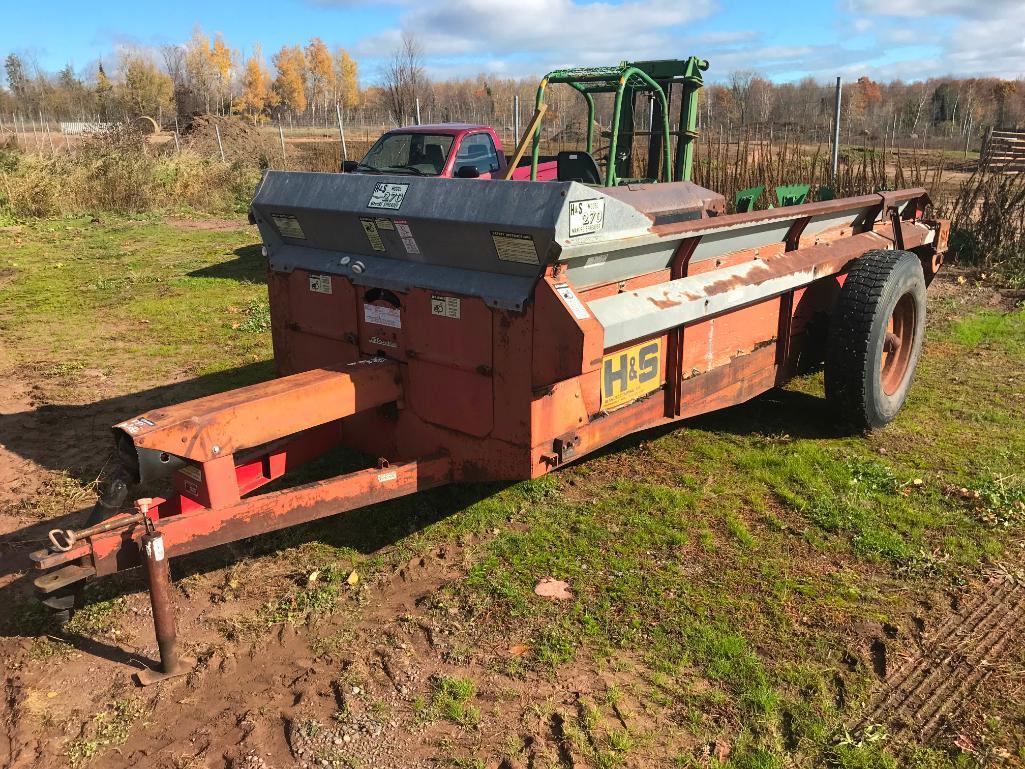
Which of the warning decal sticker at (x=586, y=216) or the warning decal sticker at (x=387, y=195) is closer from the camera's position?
the warning decal sticker at (x=586, y=216)

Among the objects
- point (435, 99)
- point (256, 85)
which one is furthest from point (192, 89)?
point (256, 85)

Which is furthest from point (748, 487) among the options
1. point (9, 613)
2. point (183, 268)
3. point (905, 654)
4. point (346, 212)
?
point (183, 268)

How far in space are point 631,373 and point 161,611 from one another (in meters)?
2.04

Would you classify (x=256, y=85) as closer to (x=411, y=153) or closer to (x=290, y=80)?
(x=290, y=80)

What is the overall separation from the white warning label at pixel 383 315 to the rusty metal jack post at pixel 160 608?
1.21m

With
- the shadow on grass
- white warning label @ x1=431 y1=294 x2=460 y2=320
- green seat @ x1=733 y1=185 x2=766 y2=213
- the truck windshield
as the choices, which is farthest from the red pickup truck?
white warning label @ x1=431 y1=294 x2=460 y2=320

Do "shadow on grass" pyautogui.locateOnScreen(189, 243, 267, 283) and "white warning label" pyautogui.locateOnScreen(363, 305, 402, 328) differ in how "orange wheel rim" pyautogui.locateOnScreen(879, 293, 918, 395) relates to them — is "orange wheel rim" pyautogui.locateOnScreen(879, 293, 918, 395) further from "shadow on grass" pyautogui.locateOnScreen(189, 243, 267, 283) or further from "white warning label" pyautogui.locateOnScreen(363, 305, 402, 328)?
"shadow on grass" pyautogui.locateOnScreen(189, 243, 267, 283)

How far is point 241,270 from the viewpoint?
10.3 metres

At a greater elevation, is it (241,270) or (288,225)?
(288,225)

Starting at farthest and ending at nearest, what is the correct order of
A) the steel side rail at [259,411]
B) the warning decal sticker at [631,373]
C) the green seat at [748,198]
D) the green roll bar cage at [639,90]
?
the green seat at [748,198]
the green roll bar cage at [639,90]
the warning decal sticker at [631,373]
the steel side rail at [259,411]

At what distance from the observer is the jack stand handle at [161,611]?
8.25 ft

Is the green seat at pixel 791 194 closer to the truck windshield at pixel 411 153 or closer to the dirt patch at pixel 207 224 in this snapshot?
the truck windshield at pixel 411 153

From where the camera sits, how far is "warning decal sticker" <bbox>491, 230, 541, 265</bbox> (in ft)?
9.26

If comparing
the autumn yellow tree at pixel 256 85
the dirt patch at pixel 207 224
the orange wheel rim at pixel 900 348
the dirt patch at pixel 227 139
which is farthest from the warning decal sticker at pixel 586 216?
the autumn yellow tree at pixel 256 85
